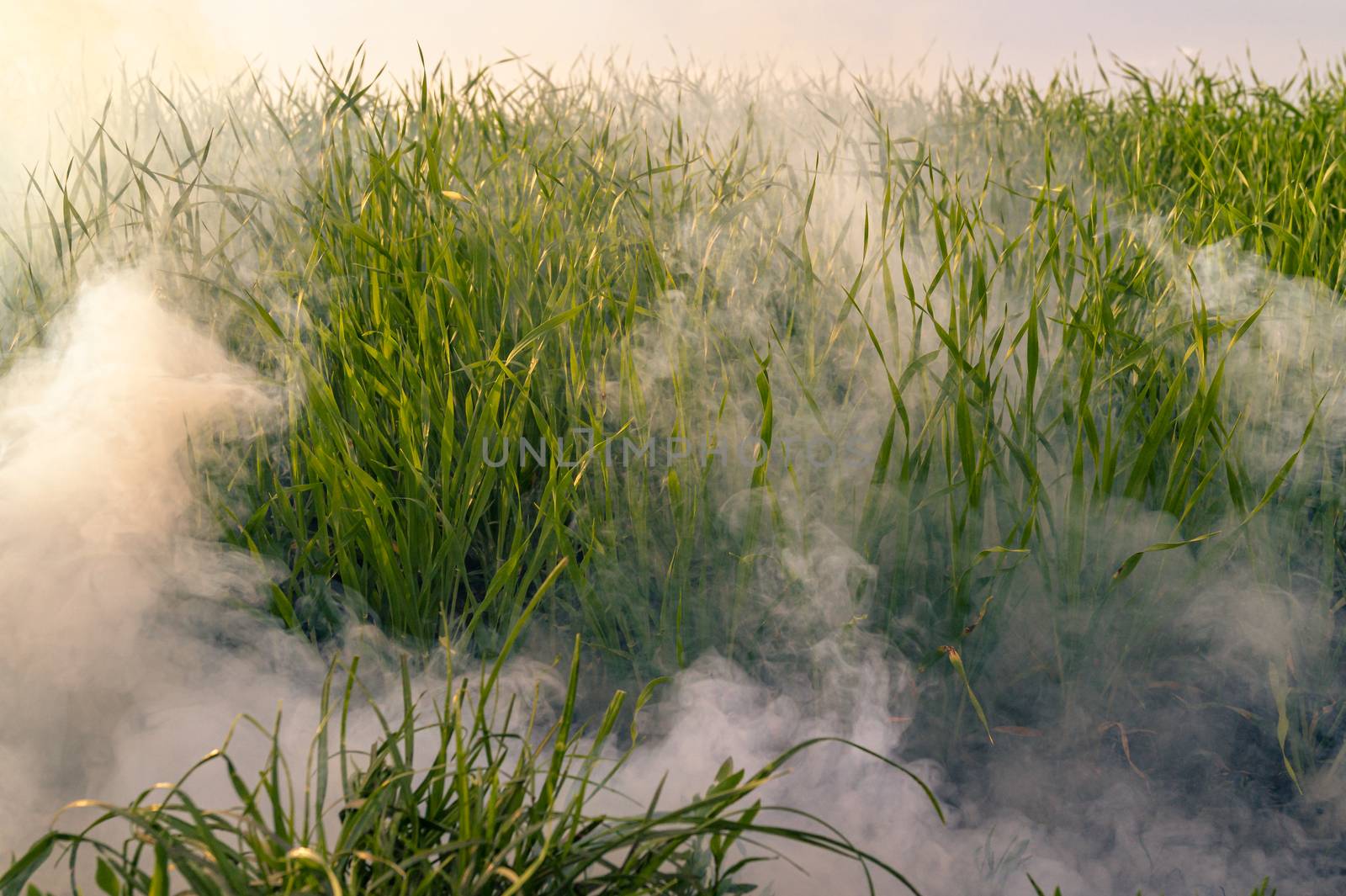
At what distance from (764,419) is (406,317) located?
1.97 ft

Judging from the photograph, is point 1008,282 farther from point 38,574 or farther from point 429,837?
point 38,574

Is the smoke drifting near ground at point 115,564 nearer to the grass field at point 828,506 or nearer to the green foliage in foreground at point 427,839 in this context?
the grass field at point 828,506

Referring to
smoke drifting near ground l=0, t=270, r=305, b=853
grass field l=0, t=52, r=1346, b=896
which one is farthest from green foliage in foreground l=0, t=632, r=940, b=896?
smoke drifting near ground l=0, t=270, r=305, b=853

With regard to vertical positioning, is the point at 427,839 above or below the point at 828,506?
below

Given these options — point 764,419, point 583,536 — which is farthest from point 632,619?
point 764,419

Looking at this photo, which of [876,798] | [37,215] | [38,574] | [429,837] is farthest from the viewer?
[37,215]

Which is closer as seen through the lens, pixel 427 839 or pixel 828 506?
pixel 427 839

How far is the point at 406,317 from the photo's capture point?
1696 mm

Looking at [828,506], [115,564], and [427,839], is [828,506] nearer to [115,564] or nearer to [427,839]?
[427,839]

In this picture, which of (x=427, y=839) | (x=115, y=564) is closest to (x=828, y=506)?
(x=427, y=839)

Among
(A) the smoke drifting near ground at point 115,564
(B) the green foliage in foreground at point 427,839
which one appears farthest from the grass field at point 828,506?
(B) the green foliage in foreground at point 427,839

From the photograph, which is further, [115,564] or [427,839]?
[115,564]

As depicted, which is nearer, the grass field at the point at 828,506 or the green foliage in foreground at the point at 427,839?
the green foliage in foreground at the point at 427,839

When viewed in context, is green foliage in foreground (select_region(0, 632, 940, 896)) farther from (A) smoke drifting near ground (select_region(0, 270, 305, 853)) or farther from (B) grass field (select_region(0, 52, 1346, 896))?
(A) smoke drifting near ground (select_region(0, 270, 305, 853))
